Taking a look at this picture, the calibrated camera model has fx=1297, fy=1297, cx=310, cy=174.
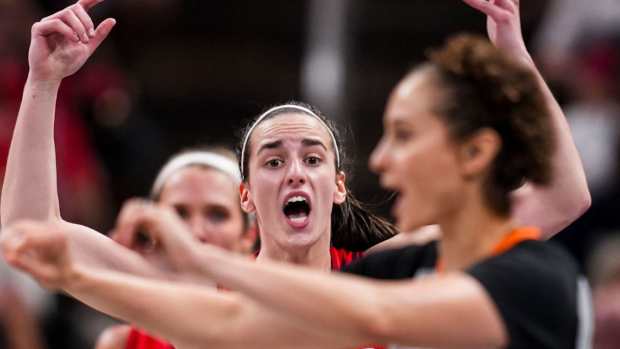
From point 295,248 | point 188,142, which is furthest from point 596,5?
point 295,248

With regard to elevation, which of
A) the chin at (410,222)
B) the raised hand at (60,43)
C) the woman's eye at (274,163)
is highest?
the raised hand at (60,43)

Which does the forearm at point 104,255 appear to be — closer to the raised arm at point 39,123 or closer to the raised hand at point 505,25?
the raised arm at point 39,123

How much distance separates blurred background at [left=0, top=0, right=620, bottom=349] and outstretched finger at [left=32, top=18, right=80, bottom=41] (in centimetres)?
325

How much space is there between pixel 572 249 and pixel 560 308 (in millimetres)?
4347

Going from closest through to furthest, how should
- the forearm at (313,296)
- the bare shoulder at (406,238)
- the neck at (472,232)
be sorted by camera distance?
1. the forearm at (313,296)
2. the neck at (472,232)
3. the bare shoulder at (406,238)

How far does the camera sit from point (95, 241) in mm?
3785

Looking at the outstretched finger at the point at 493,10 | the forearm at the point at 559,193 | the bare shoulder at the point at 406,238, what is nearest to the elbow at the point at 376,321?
the forearm at the point at 559,193

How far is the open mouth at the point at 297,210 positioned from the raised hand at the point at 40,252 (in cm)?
139

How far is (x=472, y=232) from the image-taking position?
2.91m

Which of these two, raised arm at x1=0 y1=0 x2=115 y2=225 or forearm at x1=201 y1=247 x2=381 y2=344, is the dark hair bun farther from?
raised arm at x1=0 y1=0 x2=115 y2=225

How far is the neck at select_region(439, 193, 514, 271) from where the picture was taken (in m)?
2.88

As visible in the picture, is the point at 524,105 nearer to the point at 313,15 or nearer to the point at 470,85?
the point at 470,85

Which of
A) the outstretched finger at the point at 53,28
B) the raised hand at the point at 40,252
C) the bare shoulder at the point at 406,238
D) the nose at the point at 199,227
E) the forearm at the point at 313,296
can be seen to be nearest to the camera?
the forearm at the point at 313,296

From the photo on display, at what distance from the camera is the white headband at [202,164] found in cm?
489
